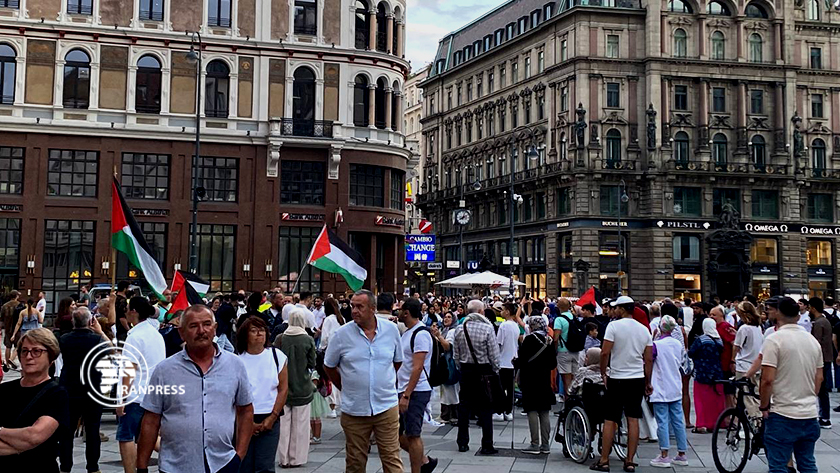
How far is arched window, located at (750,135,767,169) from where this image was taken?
6819 cm

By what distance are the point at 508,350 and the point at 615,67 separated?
56967 mm

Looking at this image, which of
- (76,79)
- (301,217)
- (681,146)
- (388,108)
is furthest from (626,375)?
(681,146)

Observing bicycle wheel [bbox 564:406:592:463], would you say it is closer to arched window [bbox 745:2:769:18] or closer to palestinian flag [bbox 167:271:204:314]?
palestinian flag [bbox 167:271:204:314]

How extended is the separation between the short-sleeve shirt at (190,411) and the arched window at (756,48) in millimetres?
70602

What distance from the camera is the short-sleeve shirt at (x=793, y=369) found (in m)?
8.44

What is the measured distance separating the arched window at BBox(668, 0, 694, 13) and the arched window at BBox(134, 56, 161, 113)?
43903 mm

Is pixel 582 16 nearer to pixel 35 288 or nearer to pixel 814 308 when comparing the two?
pixel 35 288

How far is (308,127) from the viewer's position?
4131cm

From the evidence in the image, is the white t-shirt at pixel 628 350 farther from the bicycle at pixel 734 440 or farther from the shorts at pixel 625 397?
the bicycle at pixel 734 440

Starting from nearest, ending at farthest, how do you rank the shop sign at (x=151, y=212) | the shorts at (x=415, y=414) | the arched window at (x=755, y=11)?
1. the shorts at (x=415, y=414)
2. the shop sign at (x=151, y=212)
3. the arched window at (x=755, y=11)

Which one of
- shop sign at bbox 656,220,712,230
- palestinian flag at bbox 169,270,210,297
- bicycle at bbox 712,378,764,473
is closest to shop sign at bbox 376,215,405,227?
palestinian flag at bbox 169,270,210,297

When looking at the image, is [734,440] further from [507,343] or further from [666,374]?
[507,343]

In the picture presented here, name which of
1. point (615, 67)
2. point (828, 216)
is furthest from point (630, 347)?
point (828, 216)

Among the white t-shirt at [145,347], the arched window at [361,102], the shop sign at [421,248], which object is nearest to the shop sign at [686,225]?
the arched window at [361,102]
